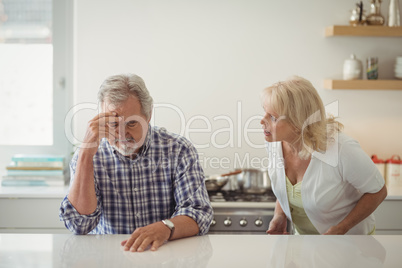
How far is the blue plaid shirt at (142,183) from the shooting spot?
2.09 meters

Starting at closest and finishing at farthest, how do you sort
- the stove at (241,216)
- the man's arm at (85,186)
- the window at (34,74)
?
the man's arm at (85,186) → the stove at (241,216) → the window at (34,74)

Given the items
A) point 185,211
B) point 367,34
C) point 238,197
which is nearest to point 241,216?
point 238,197

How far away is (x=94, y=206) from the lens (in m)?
1.94

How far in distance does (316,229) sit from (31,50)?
2453 millimetres

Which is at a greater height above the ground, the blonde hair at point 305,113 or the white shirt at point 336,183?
the blonde hair at point 305,113

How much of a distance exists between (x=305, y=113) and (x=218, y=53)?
4.88 feet

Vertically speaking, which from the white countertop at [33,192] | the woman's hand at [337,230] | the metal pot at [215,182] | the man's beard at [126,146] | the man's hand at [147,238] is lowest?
the white countertop at [33,192]

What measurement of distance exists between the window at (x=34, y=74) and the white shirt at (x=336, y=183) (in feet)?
6.71

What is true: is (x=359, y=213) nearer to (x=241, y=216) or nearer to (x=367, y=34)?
(x=241, y=216)

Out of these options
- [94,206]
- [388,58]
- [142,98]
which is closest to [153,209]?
[94,206]

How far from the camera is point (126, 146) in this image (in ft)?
6.84

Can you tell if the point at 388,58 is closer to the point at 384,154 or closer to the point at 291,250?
the point at 384,154

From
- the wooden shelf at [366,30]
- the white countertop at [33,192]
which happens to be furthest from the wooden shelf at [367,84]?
the white countertop at [33,192]

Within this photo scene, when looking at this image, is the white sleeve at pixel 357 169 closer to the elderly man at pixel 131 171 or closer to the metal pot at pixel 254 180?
the elderly man at pixel 131 171
